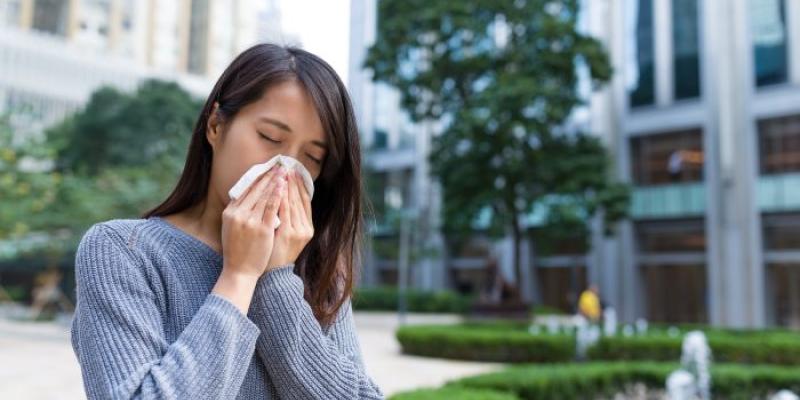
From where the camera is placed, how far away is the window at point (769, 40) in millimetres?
19188

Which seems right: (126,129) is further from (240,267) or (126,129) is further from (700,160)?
(240,267)

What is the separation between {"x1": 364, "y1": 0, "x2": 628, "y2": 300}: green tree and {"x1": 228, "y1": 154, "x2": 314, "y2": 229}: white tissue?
14.0 meters

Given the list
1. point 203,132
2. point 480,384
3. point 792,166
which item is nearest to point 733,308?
point 792,166

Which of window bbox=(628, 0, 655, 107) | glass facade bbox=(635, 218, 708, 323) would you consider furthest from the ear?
window bbox=(628, 0, 655, 107)

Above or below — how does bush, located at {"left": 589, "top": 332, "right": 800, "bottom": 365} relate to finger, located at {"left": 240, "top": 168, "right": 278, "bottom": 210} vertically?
below

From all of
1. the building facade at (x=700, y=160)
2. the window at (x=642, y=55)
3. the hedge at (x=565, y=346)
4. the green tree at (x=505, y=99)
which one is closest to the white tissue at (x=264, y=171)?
the hedge at (x=565, y=346)

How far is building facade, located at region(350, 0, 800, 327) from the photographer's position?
1941 cm

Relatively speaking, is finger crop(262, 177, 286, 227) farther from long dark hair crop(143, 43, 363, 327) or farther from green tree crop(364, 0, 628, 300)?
green tree crop(364, 0, 628, 300)

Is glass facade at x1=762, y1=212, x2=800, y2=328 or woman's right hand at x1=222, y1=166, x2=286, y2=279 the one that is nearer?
woman's right hand at x1=222, y1=166, x2=286, y2=279

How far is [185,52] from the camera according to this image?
90.8 ft

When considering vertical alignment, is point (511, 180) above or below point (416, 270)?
above

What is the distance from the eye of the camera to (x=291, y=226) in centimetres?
94

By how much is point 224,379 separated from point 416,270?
2797 centimetres

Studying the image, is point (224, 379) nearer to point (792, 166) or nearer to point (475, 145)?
point (475, 145)
